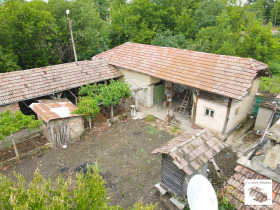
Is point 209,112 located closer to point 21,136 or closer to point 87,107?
point 87,107

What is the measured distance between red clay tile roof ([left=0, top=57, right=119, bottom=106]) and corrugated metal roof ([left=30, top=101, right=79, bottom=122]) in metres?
1.14

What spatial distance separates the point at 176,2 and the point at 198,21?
4.60 metres

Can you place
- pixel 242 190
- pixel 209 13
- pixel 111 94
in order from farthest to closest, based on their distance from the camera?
1. pixel 209 13
2. pixel 111 94
3. pixel 242 190

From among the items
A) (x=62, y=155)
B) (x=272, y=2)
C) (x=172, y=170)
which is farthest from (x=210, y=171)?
(x=272, y=2)

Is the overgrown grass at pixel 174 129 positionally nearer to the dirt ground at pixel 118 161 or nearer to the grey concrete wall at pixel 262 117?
the dirt ground at pixel 118 161

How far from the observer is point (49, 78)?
1529cm

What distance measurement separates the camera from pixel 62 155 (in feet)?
39.7

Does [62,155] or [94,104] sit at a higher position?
[94,104]

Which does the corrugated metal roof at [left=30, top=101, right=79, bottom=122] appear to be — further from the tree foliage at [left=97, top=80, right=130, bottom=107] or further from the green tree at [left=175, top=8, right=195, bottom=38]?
the green tree at [left=175, top=8, right=195, bottom=38]

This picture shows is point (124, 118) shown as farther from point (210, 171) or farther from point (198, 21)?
point (198, 21)

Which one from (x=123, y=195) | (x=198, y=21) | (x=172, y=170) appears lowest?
(x=123, y=195)

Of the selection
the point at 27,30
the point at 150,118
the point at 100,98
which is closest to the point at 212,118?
the point at 150,118

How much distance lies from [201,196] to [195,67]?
35.2ft

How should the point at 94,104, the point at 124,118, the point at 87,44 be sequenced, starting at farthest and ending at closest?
the point at 87,44 < the point at 124,118 < the point at 94,104
